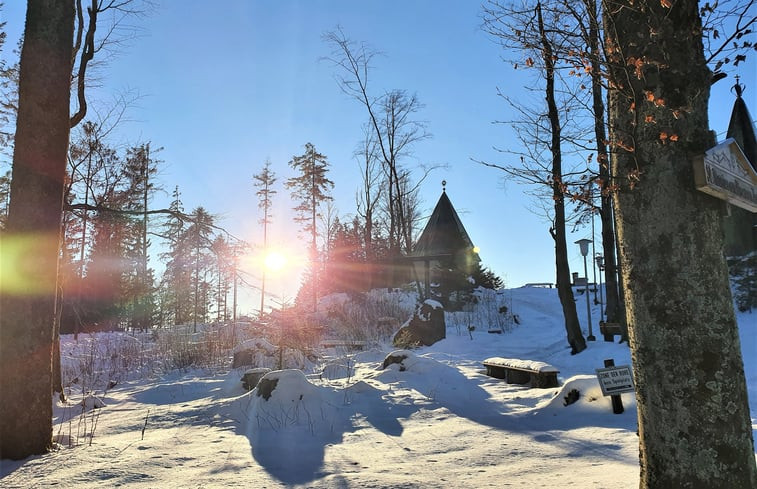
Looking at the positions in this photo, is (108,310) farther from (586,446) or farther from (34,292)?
(586,446)

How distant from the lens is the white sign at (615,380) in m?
4.67

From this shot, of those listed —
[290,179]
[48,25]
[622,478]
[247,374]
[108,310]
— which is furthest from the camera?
[290,179]

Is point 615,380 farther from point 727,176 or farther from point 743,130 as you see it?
point 743,130

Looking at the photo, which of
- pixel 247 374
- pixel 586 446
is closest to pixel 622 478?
pixel 586 446

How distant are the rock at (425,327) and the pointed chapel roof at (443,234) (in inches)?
333

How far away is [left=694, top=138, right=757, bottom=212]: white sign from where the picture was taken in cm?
197

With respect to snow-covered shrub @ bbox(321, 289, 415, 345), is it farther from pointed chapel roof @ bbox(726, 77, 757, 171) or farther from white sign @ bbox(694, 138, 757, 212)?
pointed chapel roof @ bbox(726, 77, 757, 171)

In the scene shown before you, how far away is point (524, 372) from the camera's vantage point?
24.0 feet

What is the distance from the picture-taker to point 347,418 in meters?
5.30

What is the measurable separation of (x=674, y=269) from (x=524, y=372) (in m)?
5.75

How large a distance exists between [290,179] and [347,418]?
1136 inches

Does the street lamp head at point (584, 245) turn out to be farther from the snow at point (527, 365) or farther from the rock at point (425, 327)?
the snow at point (527, 365)

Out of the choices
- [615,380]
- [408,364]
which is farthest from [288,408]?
[615,380]

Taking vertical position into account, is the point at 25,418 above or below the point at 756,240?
below
